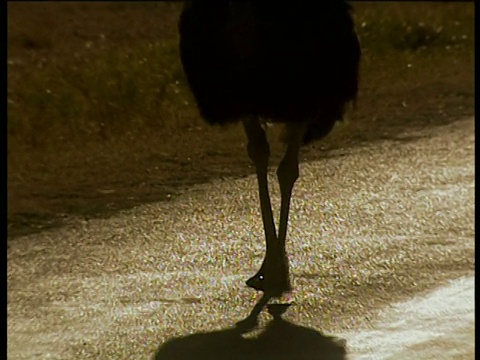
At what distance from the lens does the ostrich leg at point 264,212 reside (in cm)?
404

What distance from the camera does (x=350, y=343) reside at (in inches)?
143

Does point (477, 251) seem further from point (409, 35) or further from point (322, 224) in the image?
point (409, 35)

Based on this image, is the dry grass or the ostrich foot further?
the dry grass

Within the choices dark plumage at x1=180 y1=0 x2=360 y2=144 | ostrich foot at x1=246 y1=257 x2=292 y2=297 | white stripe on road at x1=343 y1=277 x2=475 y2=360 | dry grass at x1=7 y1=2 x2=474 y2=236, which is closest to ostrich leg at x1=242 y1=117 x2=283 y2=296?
ostrich foot at x1=246 y1=257 x2=292 y2=297

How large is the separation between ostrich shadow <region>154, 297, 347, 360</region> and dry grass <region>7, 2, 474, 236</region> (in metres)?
1.30

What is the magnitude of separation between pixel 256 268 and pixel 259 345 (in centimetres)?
78

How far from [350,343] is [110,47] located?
833cm

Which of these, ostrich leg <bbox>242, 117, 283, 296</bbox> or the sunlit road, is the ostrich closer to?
ostrich leg <bbox>242, 117, 283, 296</bbox>

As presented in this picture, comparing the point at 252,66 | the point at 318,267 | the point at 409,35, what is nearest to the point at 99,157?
the point at 318,267

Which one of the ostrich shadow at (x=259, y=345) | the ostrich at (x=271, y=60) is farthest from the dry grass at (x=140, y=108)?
the ostrich shadow at (x=259, y=345)

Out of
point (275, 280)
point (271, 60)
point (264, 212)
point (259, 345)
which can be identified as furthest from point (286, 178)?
point (259, 345)

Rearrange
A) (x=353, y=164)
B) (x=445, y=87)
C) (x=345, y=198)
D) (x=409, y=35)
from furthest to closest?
(x=409, y=35) < (x=445, y=87) < (x=353, y=164) < (x=345, y=198)

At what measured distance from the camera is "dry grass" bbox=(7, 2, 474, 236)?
5871 millimetres

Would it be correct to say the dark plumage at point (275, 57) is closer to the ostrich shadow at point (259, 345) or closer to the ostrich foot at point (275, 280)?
the ostrich foot at point (275, 280)
